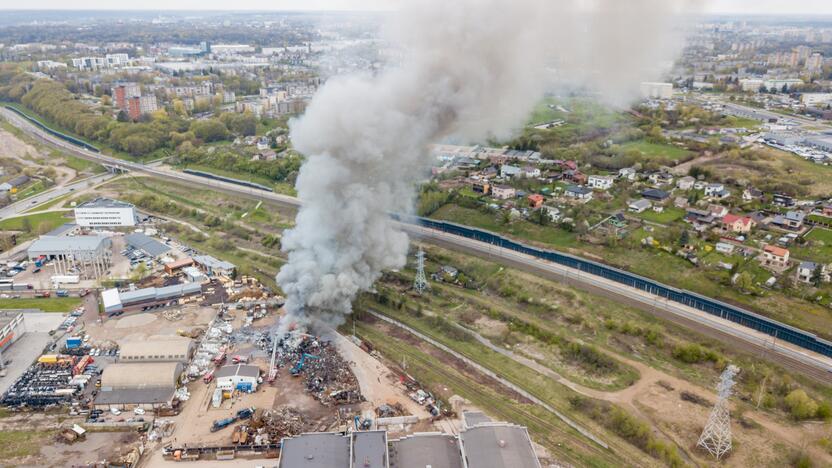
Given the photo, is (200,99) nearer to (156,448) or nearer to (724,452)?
(156,448)

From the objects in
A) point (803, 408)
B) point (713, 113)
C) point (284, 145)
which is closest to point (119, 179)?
point (284, 145)

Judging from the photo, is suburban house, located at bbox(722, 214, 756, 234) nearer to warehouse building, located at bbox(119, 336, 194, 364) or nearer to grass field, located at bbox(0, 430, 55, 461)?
warehouse building, located at bbox(119, 336, 194, 364)

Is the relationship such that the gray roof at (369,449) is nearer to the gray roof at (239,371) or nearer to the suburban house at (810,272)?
the gray roof at (239,371)

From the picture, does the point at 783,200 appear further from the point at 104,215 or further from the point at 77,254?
the point at 104,215

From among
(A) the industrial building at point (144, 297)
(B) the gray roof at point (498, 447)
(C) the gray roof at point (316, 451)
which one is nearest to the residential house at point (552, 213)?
(B) the gray roof at point (498, 447)

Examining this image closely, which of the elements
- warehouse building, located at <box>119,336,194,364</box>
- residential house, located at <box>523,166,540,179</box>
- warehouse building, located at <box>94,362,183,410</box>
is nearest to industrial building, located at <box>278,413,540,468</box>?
warehouse building, located at <box>94,362,183,410</box>
